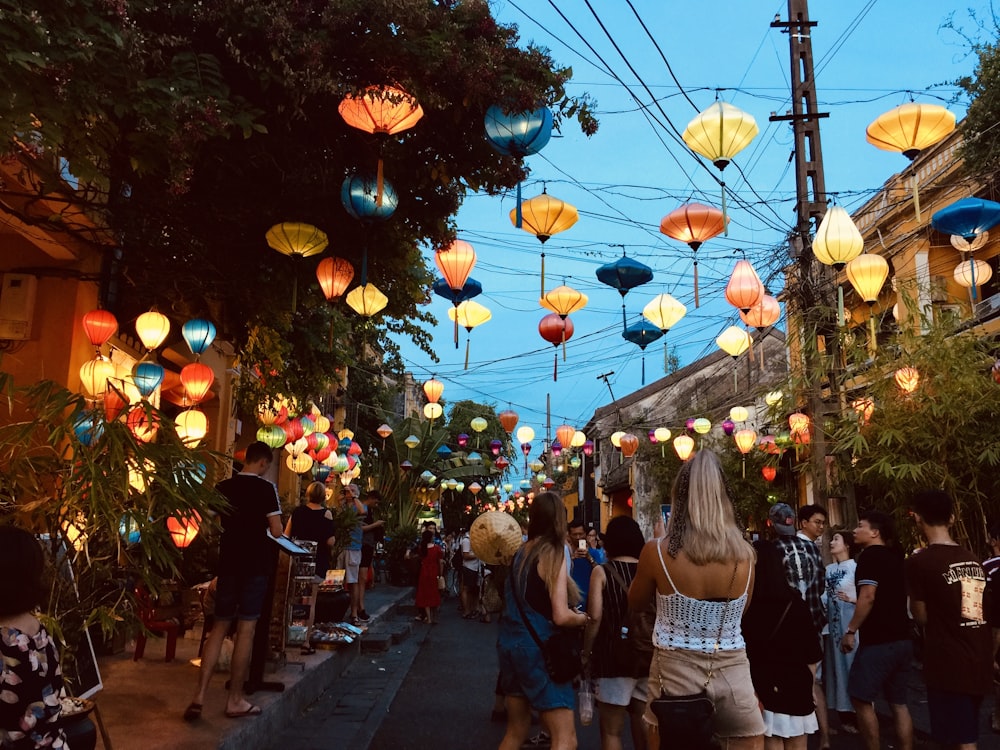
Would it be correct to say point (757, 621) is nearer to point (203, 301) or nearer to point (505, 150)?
point (505, 150)

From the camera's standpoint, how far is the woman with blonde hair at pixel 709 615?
3.42 metres

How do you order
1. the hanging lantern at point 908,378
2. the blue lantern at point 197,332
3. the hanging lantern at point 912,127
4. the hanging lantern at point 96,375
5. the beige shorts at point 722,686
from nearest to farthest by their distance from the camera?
1. the beige shorts at point 722,686
2. the hanging lantern at point 912,127
3. the hanging lantern at point 96,375
4. the blue lantern at point 197,332
5. the hanging lantern at point 908,378

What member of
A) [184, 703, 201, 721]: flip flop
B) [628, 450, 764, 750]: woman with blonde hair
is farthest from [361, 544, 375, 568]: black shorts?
[628, 450, 764, 750]: woman with blonde hair

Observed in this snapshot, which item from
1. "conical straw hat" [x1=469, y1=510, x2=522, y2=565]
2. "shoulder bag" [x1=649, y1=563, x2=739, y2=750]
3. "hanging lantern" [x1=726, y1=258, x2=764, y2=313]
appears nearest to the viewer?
"shoulder bag" [x1=649, y1=563, x2=739, y2=750]

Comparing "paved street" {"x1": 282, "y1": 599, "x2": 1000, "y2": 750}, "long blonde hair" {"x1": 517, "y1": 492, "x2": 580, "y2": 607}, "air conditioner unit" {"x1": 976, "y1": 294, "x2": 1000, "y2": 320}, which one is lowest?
"paved street" {"x1": 282, "y1": 599, "x2": 1000, "y2": 750}

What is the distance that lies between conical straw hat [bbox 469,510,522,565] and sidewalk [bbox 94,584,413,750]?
6.35ft

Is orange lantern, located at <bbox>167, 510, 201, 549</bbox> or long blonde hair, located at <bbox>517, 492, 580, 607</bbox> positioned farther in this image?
orange lantern, located at <bbox>167, 510, 201, 549</bbox>

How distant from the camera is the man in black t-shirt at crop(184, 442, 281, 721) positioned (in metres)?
5.72

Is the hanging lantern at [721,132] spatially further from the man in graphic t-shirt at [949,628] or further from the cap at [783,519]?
the man in graphic t-shirt at [949,628]

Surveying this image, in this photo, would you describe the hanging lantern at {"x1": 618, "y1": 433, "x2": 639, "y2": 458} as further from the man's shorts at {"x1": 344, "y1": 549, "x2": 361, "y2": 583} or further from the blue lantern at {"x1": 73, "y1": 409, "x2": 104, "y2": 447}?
the blue lantern at {"x1": 73, "y1": 409, "x2": 104, "y2": 447}

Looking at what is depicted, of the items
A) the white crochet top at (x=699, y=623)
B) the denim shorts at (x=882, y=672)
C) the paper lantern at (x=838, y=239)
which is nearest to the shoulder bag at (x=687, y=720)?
the white crochet top at (x=699, y=623)

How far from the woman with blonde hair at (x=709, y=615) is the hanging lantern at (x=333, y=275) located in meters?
6.06

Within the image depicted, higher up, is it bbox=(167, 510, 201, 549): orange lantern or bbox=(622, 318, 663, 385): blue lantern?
bbox=(622, 318, 663, 385): blue lantern

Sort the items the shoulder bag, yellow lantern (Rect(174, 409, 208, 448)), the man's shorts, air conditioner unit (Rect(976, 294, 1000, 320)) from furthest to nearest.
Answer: air conditioner unit (Rect(976, 294, 1000, 320)), the man's shorts, yellow lantern (Rect(174, 409, 208, 448)), the shoulder bag
